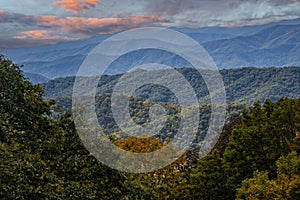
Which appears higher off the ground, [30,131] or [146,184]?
[30,131]

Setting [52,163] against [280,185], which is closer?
[52,163]

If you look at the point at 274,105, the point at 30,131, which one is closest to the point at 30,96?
the point at 30,131

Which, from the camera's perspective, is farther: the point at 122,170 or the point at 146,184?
the point at 146,184

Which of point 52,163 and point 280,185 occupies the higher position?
point 52,163

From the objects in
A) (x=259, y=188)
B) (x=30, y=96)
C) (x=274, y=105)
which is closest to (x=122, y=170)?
(x=30, y=96)

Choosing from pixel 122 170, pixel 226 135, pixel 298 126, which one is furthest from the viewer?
→ pixel 226 135

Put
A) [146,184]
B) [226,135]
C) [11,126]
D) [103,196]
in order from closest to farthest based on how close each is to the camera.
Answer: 1. [11,126]
2. [103,196]
3. [146,184]
4. [226,135]

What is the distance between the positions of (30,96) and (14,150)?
5510 mm

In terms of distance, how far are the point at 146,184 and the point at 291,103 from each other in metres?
28.6

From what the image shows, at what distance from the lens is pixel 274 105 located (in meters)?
52.7

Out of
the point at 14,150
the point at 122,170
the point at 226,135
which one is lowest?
the point at 226,135

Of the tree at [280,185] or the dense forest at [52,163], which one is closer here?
the dense forest at [52,163]

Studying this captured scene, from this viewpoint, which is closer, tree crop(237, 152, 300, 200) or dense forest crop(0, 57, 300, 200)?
dense forest crop(0, 57, 300, 200)

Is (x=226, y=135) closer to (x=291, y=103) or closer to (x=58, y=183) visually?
(x=291, y=103)
